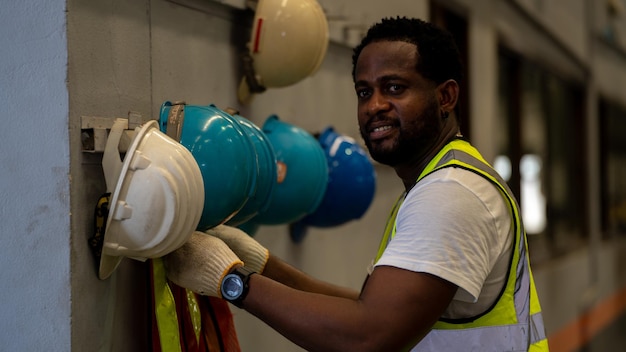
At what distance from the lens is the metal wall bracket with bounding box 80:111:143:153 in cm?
179

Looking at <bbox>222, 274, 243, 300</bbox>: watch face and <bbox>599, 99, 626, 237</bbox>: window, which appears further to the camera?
<bbox>599, 99, 626, 237</bbox>: window

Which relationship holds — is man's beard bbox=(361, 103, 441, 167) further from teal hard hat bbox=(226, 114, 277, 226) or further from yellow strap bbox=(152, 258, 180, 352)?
yellow strap bbox=(152, 258, 180, 352)

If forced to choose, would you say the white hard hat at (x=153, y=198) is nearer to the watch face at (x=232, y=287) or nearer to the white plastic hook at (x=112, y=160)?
the white plastic hook at (x=112, y=160)

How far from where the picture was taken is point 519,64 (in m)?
6.84

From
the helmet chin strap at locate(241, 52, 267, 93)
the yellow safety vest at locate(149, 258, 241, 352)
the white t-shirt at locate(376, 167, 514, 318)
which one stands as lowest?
the yellow safety vest at locate(149, 258, 241, 352)

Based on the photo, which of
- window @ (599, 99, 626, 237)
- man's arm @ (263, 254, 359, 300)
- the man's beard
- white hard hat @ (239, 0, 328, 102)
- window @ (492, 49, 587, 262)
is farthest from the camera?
window @ (599, 99, 626, 237)

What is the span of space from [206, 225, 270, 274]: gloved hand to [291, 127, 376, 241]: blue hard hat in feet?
2.64

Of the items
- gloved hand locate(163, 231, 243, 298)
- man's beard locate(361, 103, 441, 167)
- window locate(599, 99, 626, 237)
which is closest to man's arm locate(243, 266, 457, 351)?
gloved hand locate(163, 231, 243, 298)

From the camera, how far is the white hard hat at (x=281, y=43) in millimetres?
2426

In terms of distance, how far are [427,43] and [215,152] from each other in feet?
1.88

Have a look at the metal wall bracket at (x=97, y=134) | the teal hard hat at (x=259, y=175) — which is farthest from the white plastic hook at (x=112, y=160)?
the teal hard hat at (x=259, y=175)

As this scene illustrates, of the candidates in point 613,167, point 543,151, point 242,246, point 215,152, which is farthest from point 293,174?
point 613,167

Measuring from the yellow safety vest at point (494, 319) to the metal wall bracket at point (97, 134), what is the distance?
0.71 m

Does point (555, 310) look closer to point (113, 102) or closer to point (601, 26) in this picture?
point (601, 26)
